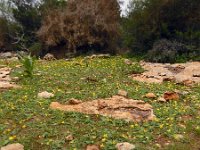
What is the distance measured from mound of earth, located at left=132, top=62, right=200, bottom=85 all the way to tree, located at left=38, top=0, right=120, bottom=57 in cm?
541

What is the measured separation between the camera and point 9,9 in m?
22.3

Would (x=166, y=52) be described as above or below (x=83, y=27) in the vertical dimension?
below

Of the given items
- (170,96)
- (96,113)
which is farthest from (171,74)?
(96,113)

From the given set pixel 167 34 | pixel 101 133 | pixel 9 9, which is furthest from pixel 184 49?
pixel 9 9

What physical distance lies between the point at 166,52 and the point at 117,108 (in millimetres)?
7316

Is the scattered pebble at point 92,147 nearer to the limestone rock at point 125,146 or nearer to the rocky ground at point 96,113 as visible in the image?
the rocky ground at point 96,113

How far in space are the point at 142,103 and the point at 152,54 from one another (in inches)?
284

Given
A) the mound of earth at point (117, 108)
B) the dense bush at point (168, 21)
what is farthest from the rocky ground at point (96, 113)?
the dense bush at point (168, 21)

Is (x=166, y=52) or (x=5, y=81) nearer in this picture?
(x=5, y=81)

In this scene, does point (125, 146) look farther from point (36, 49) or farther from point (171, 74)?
point (36, 49)

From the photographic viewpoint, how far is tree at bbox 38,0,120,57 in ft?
54.1

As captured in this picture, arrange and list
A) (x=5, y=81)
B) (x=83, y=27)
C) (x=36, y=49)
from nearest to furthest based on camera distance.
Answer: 1. (x=5, y=81)
2. (x=83, y=27)
3. (x=36, y=49)

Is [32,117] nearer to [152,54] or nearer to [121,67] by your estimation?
[121,67]

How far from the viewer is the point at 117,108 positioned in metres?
6.48
